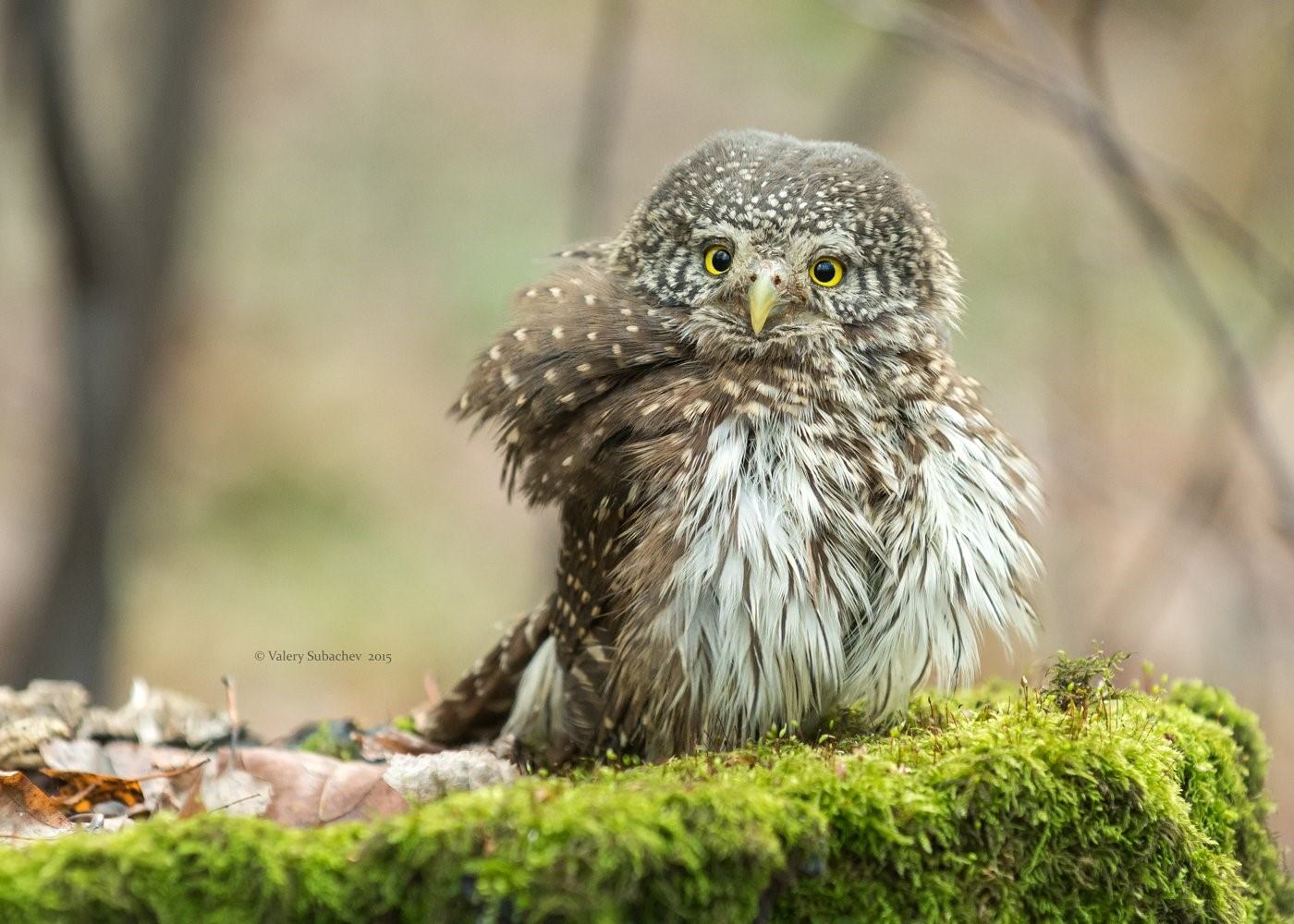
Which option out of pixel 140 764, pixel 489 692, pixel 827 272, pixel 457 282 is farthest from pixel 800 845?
pixel 457 282

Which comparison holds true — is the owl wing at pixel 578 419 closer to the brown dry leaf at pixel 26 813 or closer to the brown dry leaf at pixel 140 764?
the brown dry leaf at pixel 140 764

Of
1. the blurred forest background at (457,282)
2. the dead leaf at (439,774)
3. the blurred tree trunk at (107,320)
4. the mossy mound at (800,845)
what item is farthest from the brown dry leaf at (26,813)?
the blurred forest background at (457,282)

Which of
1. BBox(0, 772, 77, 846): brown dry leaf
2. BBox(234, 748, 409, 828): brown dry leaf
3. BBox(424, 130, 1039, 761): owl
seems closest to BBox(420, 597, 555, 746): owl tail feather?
BBox(424, 130, 1039, 761): owl

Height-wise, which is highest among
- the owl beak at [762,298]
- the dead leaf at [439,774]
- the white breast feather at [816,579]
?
the owl beak at [762,298]

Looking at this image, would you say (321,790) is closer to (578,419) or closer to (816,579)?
(578,419)

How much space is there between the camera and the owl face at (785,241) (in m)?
3.40

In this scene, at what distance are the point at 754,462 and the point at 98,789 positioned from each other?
6.24 feet

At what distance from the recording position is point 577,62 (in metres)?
15.2

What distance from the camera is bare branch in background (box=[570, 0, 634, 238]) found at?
6.68 metres

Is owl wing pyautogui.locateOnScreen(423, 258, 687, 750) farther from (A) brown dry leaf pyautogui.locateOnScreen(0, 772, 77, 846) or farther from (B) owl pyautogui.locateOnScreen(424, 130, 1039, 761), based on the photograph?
(A) brown dry leaf pyautogui.locateOnScreen(0, 772, 77, 846)

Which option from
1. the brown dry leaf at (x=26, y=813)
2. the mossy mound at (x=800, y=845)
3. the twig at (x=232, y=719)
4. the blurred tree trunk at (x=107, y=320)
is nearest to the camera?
the mossy mound at (x=800, y=845)

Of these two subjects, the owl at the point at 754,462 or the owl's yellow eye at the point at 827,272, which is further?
the owl's yellow eye at the point at 827,272

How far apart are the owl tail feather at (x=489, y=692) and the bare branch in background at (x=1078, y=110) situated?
9.13 feet

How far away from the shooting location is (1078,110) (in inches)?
221
